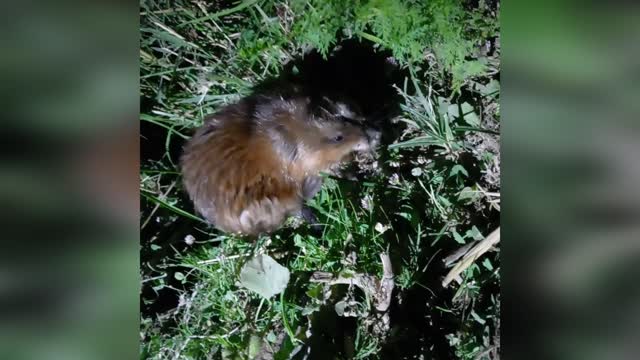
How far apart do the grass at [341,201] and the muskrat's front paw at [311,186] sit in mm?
22

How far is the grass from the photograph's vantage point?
1191mm

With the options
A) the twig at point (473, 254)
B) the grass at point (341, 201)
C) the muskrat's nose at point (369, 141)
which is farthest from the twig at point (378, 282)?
the muskrat's nose at point (369, 141)

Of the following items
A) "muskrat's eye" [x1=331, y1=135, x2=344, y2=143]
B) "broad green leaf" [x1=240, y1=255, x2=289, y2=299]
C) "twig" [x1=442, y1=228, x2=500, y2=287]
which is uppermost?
"muskrat's eye" [x1=331, y1=135, x2=344, y2=143]

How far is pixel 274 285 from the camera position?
1.27m

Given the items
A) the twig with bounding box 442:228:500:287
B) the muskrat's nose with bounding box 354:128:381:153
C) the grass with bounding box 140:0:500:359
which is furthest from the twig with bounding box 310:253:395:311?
the muskrat's nose with bounding box 354:128:381:153

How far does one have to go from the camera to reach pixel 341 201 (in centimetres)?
129

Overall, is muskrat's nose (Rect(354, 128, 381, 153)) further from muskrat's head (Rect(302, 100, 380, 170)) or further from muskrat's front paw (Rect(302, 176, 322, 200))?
muskrat's front paw (Rect(302, 176, 322, 200))

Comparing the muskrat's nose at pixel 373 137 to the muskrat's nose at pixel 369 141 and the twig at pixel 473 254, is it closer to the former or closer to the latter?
the muskrat's nose at pixel 369 141

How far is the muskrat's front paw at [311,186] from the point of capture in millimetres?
1281

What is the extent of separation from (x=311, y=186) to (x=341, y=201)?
7 cm

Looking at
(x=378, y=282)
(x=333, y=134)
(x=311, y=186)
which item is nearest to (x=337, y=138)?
(x=333, y=134)

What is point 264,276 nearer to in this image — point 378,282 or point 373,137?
point 378,282
